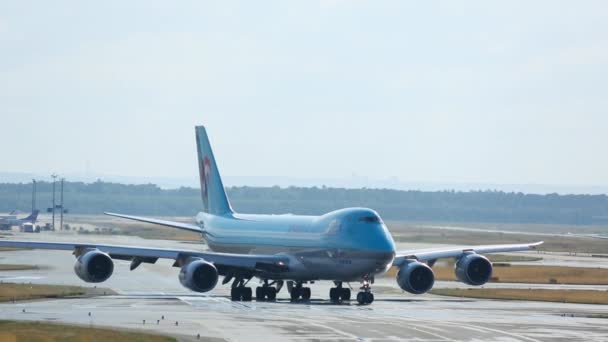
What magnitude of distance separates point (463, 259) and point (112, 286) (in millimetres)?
19038

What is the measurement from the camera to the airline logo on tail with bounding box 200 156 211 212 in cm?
7762

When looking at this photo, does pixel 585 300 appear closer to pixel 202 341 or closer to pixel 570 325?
pixel 570 325

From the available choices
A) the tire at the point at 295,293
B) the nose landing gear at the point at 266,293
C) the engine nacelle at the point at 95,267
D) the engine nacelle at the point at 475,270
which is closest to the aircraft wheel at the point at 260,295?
the nose landing gear at the point at 266,293

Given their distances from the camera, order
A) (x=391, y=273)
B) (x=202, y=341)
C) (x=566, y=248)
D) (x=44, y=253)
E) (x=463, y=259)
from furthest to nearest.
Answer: (x=566, y=248), (x=44, y=253), (x=391, y=273), (x=463, y=259), (x=202, y=341)

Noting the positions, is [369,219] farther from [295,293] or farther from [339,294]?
[295,293]

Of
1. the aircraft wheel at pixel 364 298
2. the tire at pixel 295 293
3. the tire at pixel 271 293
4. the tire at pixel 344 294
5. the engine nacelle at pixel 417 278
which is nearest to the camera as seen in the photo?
the aircraft wheel at pixel 364 298

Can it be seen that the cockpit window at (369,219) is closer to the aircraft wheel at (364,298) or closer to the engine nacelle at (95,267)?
the aircraft wheel at (364,298)

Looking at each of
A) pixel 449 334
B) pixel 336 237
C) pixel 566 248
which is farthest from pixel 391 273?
pixel 566 248

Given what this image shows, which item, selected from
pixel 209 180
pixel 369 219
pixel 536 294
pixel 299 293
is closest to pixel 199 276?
pixel 299 293

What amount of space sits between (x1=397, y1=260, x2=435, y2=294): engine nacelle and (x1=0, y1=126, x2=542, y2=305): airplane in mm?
48

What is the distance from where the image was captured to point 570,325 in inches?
1977

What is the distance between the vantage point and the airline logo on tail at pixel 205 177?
7762 centimetres

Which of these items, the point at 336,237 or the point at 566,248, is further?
the point at 566,248

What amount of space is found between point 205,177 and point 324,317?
26.7 meters
